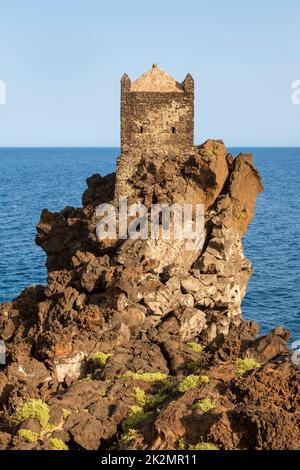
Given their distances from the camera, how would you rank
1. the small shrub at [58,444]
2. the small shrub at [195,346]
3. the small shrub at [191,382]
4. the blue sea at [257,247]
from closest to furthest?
the small shrub at [58,444], the small shrub at [191,382], the small shrub at [195,346], the blue sea at [257,247]

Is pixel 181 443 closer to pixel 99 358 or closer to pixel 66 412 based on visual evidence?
pixel 66 412

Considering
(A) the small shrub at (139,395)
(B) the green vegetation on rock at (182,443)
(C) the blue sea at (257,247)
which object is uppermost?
(B) the green vegetation on rock at (182,443)

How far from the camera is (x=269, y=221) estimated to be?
103750 mm

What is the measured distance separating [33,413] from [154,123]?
79.8ft

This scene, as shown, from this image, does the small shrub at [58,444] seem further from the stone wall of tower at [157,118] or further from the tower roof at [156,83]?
the tower roof at [156,83]

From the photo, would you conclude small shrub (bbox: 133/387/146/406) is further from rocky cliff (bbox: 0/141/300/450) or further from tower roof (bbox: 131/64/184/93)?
tower roof (bbox: 131/64/184/93)

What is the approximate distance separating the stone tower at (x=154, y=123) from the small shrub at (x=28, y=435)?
2267 centimetres

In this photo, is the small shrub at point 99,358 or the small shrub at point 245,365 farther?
the small shrub at point 99,358

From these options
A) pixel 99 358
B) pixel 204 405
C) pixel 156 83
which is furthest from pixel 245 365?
pixel 156 83

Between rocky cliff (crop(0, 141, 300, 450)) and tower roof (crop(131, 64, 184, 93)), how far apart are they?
473cm

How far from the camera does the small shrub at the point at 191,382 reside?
2265 cm

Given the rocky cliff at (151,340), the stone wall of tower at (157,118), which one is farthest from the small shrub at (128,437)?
the stone wall of tower at (157,118)

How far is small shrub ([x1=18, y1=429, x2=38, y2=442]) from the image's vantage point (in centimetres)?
2097
